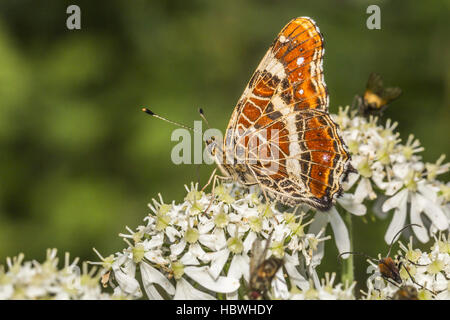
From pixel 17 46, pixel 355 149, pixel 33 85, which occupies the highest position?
pixel 17 46

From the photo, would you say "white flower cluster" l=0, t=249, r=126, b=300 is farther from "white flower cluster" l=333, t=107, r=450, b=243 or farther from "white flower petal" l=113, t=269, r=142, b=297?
"white flower cluster" l=333, t=107, r=450, b=243

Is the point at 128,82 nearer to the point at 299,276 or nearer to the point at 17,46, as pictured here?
the point at 17,46

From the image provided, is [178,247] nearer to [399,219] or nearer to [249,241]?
[249,241]

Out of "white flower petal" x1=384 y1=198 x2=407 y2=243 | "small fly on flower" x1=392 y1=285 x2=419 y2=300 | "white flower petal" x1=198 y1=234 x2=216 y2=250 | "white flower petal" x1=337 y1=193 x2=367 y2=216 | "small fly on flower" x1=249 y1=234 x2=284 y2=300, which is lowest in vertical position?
"small fly on flower" x1=392 y1=285 x2=419 y2=300

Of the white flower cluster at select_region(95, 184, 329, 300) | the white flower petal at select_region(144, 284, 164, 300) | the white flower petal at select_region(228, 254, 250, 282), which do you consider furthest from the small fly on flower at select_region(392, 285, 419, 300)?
the white flower petal at select_region(144, 284, 164, 300)

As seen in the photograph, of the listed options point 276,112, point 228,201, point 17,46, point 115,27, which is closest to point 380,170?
point 276,112
